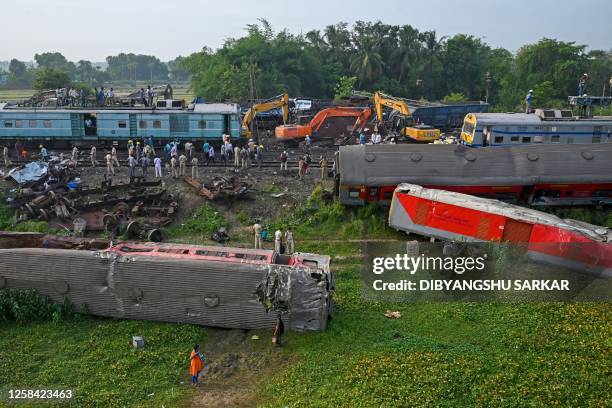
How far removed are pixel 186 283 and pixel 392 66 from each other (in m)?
56.2

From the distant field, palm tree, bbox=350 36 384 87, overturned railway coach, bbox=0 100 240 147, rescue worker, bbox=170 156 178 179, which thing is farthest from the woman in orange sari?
the distant field

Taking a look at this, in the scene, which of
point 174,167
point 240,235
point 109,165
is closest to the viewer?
point 240,235

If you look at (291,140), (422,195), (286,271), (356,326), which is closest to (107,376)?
(286,271)

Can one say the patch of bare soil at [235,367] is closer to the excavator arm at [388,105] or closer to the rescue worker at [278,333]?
the rescue worker at [278,333]

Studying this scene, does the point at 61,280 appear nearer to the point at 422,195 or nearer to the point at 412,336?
the point at 412,336

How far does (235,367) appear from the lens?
39.9ft

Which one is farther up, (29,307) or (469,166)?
(469,166)

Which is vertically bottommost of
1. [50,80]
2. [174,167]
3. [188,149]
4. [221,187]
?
[221,187]

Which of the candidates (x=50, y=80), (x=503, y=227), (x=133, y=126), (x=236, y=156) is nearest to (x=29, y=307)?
(x=503, y=227)

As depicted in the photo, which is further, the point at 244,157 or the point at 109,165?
the point at 244,157

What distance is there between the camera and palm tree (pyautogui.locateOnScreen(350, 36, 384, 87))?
202 feet

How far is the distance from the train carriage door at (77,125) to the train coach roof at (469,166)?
1698 cm

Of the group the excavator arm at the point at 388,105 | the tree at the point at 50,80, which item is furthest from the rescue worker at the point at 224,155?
the tree at the point at 50,80

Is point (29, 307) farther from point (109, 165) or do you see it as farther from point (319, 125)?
point (319, 125)
